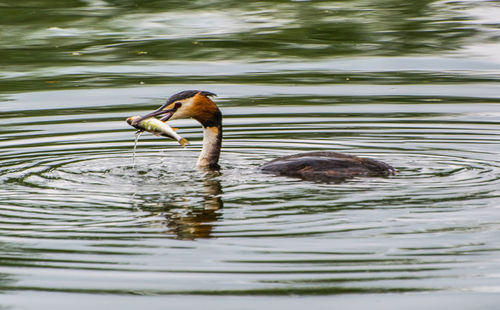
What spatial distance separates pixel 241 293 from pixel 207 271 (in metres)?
0.41

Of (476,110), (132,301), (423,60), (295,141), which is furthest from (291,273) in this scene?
(423,60)

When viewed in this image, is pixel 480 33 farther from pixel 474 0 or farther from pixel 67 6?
pixel 67 6

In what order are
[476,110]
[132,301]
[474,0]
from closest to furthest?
[132,301], [476,110], [474,0]

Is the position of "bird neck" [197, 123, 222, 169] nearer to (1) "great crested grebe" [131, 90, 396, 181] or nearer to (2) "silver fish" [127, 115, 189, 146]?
(1) "great crested grebe" [131, 90, 396, 181]

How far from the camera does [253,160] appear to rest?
10031 mm

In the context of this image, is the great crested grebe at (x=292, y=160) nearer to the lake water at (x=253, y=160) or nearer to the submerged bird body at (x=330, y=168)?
the submerged bird body at (x=330, y=168)

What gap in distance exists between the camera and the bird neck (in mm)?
9750

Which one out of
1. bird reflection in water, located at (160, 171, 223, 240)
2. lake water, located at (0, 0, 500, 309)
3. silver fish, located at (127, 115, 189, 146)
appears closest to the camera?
lake water, located at (0, 0, 500, 309)

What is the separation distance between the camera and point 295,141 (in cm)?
1101

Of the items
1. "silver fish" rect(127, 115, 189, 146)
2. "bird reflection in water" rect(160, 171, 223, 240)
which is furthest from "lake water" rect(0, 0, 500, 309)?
"silver fish" rect(127, 115, 189, 146)

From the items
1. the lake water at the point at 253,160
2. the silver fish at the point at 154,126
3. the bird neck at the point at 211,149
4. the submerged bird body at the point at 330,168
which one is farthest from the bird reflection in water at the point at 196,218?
the bird neck at the point at 211,149

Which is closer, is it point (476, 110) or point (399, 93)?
Result: point (476, 110)

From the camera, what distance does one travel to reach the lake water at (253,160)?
20.4ft

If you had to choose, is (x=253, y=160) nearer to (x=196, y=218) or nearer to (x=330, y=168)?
(x=330, y=168)
